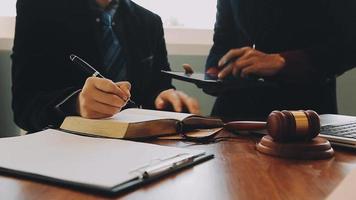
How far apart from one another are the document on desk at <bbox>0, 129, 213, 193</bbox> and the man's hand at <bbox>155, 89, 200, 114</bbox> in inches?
17.4

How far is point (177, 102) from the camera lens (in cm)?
123

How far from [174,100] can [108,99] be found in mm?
350

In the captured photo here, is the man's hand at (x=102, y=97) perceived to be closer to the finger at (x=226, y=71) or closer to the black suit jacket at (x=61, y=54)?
the black suit jacket at (x=61, y=54)

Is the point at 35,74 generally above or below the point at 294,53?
below

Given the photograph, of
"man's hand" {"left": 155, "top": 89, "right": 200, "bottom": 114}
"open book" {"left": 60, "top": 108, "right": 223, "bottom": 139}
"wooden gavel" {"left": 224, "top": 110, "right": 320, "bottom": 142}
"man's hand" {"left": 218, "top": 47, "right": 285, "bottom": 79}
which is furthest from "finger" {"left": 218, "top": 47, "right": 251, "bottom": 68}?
"wooden gavel" {"left": 224, "top": 110, "right": 320, "bottom": 142}

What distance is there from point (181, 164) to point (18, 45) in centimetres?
85

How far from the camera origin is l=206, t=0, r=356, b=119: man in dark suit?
1.45 metres

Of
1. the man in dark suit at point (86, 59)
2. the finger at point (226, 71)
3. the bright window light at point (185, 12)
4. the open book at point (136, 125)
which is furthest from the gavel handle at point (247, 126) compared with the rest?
the bright window light at point (185, 12)

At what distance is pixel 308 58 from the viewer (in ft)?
4.79

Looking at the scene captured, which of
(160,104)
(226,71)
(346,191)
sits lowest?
(160,104)

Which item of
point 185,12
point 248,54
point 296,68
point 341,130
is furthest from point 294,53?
point 185,12

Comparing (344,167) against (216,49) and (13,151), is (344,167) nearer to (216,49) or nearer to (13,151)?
(13,151)

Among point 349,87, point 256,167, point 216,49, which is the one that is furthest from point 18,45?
point 349,87

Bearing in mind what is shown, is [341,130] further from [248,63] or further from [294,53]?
[294,53]
